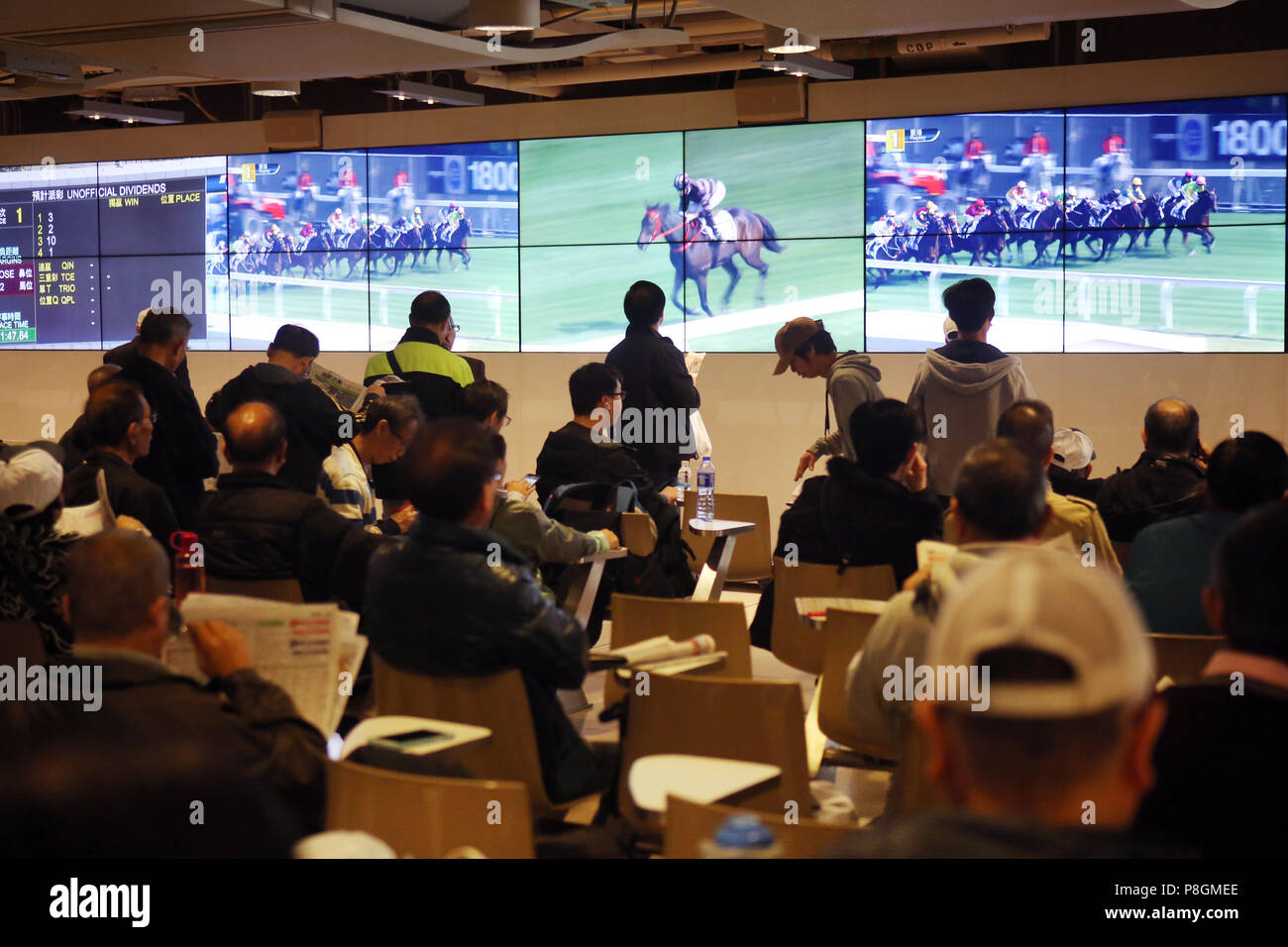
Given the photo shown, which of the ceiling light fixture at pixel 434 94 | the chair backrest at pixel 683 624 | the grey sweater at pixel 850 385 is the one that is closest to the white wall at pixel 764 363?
the ceiling light fixture at pixel 434 94

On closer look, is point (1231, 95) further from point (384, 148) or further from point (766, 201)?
point (384, 148)

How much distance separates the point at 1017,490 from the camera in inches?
101

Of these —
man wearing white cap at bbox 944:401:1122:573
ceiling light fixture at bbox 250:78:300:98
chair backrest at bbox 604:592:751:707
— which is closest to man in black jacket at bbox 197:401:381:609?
chair backrest at bbox 604:592:751:707

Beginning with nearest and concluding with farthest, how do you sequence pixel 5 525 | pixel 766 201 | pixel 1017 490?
pixel 1017 490, pixel 5 525, pixel 766 201

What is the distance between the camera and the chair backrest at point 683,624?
3742 mm

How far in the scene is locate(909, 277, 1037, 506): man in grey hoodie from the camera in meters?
5.23

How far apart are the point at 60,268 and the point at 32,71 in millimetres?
3847

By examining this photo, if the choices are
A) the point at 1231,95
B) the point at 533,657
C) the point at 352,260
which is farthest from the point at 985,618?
the point at 352,260

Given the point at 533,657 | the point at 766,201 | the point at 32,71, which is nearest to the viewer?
the point at 533,657

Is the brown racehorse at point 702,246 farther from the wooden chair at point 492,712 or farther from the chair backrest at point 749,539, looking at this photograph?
the wooden chair at point 492,712

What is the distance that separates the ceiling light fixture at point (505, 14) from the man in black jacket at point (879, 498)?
291 centimetres
